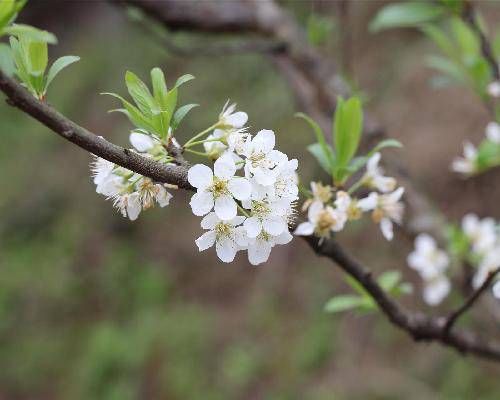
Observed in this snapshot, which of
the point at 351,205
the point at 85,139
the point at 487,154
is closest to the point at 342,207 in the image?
the point at 351,205

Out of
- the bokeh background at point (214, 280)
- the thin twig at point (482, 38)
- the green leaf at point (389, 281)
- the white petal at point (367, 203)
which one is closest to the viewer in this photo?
the white petal at point (367, 203)

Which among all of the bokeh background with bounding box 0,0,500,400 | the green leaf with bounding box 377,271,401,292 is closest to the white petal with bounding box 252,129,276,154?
the green leaf with bounding box 377,271,401,292

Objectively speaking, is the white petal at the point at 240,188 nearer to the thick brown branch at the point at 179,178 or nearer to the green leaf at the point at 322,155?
the thick brown branch at the point at 179,178

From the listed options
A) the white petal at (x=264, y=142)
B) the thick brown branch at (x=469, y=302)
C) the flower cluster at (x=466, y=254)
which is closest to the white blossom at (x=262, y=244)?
the white petal at (x=264, y=142)

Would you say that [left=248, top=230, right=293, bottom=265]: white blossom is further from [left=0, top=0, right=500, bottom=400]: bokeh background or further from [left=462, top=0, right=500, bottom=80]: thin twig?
[left=0, top=0, right=500, bottom=400]: bokeh background

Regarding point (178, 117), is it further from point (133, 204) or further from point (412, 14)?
point (412, 14)

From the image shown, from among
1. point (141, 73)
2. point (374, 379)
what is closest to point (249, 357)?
point (374, 379)

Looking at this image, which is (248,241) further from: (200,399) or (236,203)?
(200,399)
